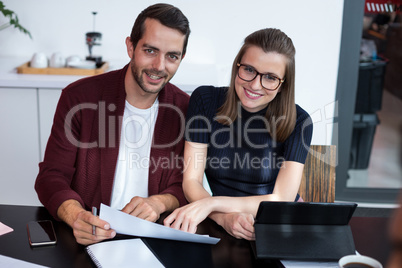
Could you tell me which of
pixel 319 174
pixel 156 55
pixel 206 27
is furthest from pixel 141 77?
pixel 206 27

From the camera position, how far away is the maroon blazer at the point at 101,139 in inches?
64.2

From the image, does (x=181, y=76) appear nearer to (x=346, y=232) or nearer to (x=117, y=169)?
(x=117, y=169)

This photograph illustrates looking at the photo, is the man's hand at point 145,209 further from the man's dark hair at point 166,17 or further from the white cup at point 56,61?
Answer: the white cup at point 56,61

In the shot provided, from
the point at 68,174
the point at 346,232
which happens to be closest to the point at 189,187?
the point at 68,174

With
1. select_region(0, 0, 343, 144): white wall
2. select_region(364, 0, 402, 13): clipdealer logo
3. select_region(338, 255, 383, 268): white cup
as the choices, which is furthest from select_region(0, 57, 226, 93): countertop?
select_region(338, 255, 383, 268): white cup

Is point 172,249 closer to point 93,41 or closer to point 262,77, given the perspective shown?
point 262,77

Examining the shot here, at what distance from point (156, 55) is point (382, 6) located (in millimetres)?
2046

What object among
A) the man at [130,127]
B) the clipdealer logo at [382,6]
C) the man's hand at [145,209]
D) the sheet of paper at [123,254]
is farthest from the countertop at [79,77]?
the sheet of paper at [123,254]

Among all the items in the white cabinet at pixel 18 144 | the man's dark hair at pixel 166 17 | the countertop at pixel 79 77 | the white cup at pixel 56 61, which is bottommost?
the white cabinet at pixel 18 144

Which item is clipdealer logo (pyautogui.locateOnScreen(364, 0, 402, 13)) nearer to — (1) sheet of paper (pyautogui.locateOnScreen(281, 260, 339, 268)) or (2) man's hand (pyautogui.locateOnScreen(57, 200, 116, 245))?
(1) sheet of paper (pyautogui.locateOnScreen(281, 260, 339, 268))

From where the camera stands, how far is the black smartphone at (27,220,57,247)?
1.15 m

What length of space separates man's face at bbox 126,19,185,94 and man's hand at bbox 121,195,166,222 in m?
0.44

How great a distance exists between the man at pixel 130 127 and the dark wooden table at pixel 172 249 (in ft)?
0.78

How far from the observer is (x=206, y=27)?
294 cm
